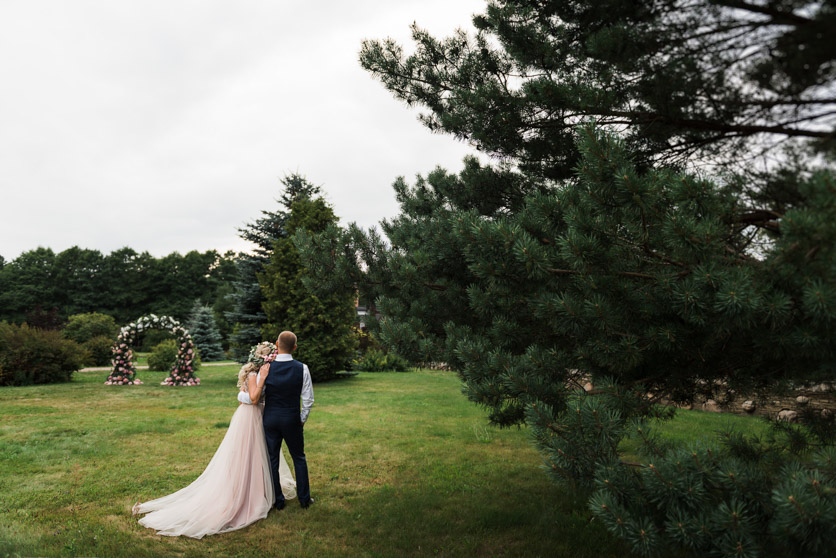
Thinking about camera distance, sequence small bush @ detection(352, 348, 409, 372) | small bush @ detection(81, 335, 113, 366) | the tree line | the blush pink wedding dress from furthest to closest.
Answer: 1. the tree line
2. small bush @ detection(352, 348, 409, 372)
3. small bush @ detection(81, 335, 113, 366)
4. the blush pink wedding dress

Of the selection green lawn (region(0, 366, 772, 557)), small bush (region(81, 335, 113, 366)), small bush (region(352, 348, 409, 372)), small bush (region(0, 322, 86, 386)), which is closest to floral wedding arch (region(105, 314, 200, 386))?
small bush (region(0, 322, 86, 386))

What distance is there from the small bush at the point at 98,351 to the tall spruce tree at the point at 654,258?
21.7 metres

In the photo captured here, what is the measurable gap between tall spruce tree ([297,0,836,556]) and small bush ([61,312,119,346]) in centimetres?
2836

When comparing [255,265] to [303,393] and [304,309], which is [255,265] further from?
[303,393]

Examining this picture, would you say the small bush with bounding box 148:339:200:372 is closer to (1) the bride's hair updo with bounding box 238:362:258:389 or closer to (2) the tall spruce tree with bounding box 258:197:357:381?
(2) the tall spruce tree with bounding box 258:197:357:381

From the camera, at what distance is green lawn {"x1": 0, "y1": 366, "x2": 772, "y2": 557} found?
4.11 metres

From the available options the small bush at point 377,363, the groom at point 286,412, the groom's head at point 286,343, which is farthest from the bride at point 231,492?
the small bush at point 377,363

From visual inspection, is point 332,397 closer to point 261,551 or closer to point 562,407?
point 261,551

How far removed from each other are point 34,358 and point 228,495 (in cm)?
1358

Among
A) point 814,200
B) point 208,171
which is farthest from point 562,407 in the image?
point 208,171

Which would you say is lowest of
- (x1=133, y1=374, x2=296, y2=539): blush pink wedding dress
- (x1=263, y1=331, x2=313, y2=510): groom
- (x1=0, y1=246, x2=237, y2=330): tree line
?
(x1=133, y1=374, x2=296, y2=539): blush pink wedding dress

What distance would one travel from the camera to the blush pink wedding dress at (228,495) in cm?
449

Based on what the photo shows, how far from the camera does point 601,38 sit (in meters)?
2.90

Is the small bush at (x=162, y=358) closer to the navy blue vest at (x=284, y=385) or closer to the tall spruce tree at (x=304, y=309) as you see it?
the tall spruce tree at (x=304, y=309)
